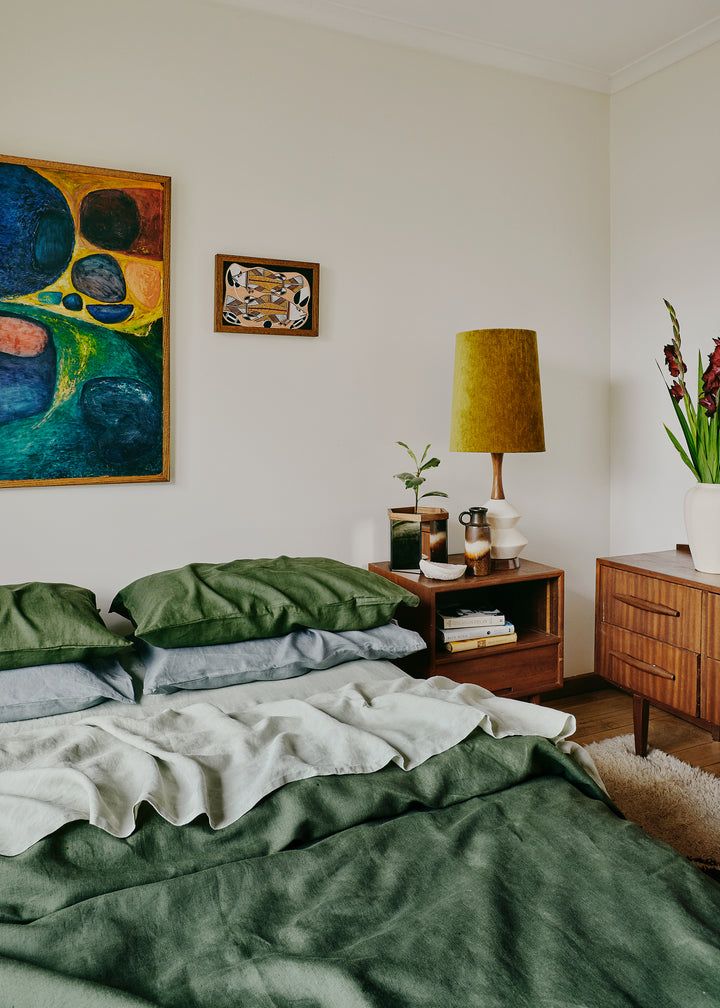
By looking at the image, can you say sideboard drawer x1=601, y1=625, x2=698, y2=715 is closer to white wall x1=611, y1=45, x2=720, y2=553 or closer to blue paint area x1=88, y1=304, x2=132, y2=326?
white wall x1=611, y1=45, x2=720, y2=553

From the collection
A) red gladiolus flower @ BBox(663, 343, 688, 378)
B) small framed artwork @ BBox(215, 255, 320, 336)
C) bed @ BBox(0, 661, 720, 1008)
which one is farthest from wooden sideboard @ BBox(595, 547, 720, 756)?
small framed artwork @ BBox(215, 255, 320, 336)

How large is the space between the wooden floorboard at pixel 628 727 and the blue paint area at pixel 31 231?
7.88ft

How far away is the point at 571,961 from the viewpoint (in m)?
1.02

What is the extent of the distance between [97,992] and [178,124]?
7.96ft

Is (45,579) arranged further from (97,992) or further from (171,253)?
(97,992)

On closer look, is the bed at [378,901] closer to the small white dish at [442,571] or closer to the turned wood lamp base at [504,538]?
the small white dish at [442,571]

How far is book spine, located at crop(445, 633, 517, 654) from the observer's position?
260 cm

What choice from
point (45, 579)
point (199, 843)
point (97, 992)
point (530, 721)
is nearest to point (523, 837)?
point (530, 721)

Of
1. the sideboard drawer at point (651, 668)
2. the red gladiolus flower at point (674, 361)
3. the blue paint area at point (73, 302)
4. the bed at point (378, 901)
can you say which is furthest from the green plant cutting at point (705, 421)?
the blue paint area at point (73, 302)

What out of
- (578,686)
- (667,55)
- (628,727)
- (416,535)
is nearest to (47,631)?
(416,535)

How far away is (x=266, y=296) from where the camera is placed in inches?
107

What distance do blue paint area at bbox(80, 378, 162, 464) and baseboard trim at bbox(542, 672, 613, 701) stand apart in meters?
1.93

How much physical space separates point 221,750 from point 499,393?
1.55m

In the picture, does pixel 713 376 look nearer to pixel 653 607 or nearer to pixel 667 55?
pixel 653 607
